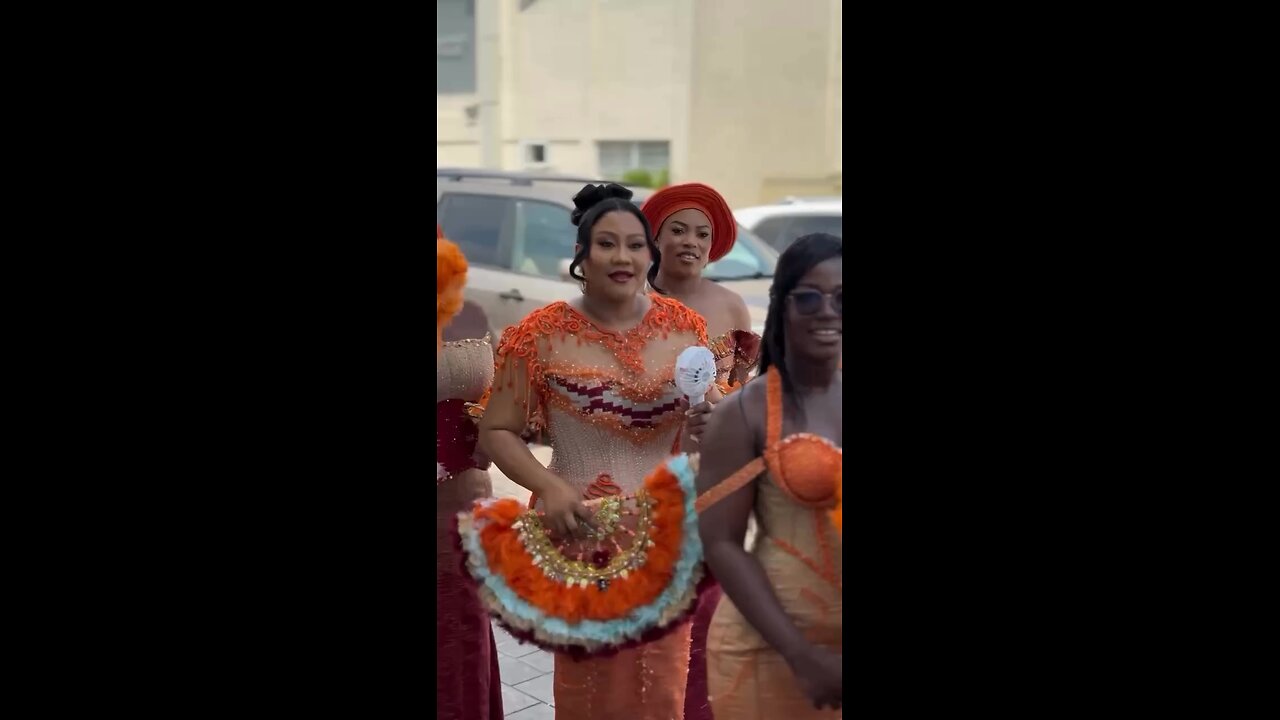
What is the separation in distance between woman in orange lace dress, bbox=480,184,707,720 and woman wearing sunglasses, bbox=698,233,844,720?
494mm

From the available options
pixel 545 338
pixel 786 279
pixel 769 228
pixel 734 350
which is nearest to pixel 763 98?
pixel 769 228

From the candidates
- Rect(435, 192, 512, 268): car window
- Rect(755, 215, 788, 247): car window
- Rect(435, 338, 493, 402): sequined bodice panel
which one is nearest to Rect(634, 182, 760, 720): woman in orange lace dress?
Rect(435, 338, 493, 402): sequined bodice panel

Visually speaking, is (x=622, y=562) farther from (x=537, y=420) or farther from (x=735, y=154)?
(x=735, y=154)

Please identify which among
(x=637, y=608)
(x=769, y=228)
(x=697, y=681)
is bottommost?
(x=697, y=681)

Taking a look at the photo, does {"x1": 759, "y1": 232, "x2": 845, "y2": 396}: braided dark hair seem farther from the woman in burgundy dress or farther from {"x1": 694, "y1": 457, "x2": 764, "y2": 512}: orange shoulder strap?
the woman in burgundy dress

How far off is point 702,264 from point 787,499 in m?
1.43

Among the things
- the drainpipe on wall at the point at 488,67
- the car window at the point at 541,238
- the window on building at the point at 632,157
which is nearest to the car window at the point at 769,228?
the window on building at the point at 632,157

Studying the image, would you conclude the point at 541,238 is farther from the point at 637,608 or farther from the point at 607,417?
the point at 637,608

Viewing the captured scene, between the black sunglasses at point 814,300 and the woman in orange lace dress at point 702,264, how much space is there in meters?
1.11

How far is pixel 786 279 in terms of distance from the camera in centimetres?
196

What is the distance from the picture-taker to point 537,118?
5.17 meters

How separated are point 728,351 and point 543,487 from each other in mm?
901

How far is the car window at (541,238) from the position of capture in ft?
15.9

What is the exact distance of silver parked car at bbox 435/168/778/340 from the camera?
4531 mm
